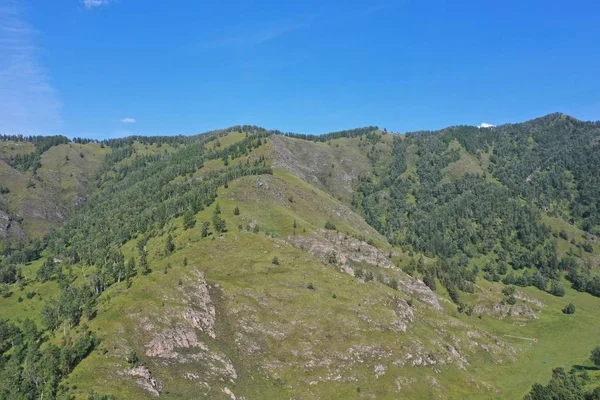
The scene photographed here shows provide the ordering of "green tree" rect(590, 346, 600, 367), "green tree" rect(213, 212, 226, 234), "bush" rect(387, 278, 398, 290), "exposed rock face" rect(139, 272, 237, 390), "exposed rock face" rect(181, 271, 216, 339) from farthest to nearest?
"bush" rect(387, 278, 398, 290) < "green tree" rect(213, 212, 226, 234) < "green tree" rect(590, 346, 600, 367) < "exposed rock face" rect(181, 271, 216, 339) < "exposed rock face" rect(139, 272, 237, 390)

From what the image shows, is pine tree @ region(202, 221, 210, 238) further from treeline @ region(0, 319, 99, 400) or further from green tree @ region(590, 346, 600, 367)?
green tree @ region(590, 346, 600, 367)

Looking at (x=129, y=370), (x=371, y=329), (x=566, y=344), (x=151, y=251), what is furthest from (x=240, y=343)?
(x=566, y=344)

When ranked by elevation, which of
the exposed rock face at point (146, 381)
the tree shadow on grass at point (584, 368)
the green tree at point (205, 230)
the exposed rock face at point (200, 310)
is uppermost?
the green tree at point (205, 230)

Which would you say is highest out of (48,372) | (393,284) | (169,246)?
(169,246)

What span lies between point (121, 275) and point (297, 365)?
8450 cm

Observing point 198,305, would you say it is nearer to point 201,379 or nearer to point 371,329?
point 201,379

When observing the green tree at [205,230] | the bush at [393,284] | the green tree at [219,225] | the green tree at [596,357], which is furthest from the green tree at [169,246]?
the green tree at [596,357]

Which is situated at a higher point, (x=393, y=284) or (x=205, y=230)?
(x=205, y=230)

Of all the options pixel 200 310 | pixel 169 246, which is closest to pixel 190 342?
pixel 200 310

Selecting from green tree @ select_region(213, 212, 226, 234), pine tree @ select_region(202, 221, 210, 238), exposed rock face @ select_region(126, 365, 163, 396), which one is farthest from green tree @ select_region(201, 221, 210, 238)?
exposed rock face @ select_region(126, 365, 163, 396)

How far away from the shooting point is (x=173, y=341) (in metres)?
107

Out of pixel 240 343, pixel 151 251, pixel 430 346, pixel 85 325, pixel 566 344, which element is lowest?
pixel 566 344

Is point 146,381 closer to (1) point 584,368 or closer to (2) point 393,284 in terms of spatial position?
(2) point 393,284

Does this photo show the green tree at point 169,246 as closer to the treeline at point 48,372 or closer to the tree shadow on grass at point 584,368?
the treeline at point 48,372
